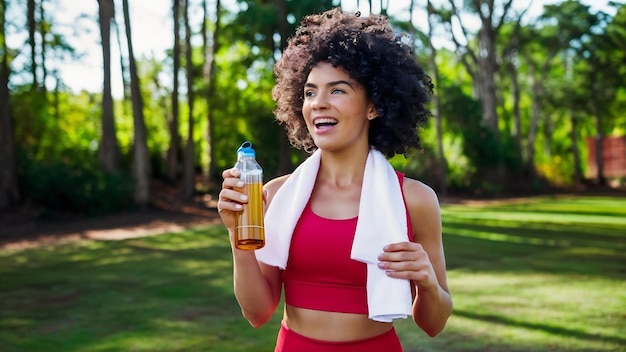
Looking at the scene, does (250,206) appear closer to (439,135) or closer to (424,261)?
(424,261)

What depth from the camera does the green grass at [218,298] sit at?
6609 millimetres

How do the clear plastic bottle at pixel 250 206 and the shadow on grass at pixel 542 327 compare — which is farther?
the shadow on grass at pixel 542 327

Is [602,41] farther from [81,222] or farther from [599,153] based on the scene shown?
[81,222]

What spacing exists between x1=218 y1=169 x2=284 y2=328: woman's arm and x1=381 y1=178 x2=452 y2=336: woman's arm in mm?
487

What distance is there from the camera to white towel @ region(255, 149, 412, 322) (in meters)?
2.26

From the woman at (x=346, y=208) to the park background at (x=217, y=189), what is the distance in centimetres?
107

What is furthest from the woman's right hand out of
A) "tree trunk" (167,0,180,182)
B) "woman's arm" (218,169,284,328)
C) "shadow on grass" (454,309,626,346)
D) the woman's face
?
"tree trunk" (167,0,180,182)

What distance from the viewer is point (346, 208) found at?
2.50m

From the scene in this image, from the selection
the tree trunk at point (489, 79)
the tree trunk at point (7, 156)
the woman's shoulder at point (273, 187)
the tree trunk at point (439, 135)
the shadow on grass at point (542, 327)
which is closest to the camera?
the woman's shoulder at point (273, 187)

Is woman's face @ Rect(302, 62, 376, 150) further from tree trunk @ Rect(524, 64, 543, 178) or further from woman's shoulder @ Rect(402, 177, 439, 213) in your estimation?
tree trunk @ Rect(524, 64, 543, 178)

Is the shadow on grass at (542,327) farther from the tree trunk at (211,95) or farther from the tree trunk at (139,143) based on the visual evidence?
the tree trunk at (211,95)

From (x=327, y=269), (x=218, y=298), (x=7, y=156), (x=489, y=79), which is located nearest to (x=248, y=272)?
(x=327, y=269)

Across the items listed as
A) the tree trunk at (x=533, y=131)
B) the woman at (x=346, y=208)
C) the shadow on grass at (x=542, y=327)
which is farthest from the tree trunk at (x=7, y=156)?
the tree trunk at (x=533, y=131)

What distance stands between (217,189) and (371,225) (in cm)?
2728
